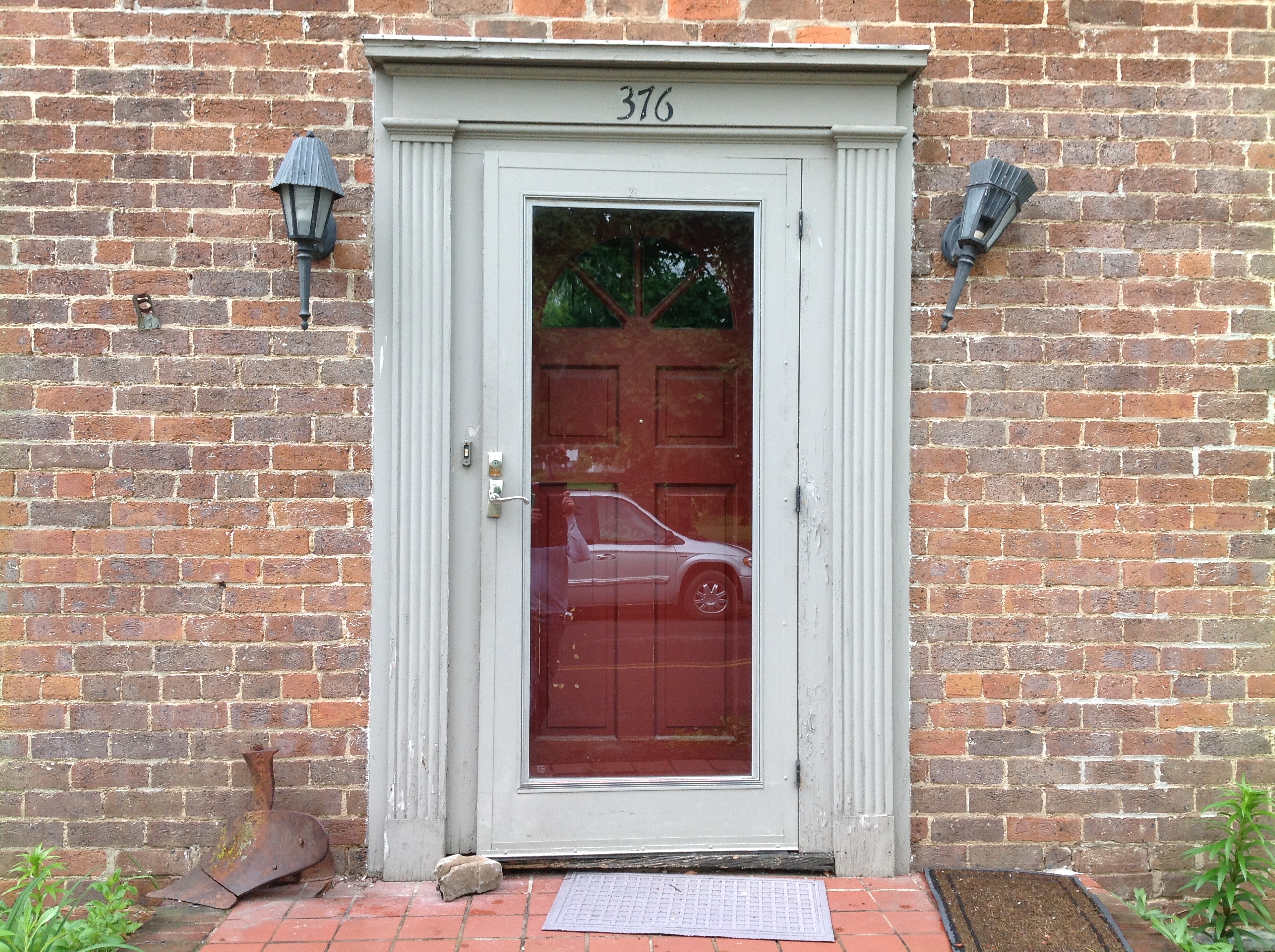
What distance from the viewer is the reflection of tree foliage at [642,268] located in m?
3.26

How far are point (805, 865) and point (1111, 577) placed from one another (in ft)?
4.81

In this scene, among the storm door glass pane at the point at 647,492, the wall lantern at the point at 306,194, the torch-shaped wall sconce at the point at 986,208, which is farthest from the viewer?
the storm door glass pane at the point at 647,492

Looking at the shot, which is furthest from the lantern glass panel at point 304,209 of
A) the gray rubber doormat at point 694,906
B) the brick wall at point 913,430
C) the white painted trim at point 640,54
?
the gray rubber doormat at point 694,906

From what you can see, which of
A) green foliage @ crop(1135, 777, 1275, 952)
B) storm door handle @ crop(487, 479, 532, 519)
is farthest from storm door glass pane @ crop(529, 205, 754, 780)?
green foliage @ crop(1135, 777, 1275, 952)

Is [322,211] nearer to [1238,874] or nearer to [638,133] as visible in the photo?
[638,133]

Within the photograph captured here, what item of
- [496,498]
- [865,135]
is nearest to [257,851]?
[496,498]

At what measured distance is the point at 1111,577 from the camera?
10.7 feet

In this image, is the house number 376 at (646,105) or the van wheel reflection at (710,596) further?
the van wheel reflection at (710,596)

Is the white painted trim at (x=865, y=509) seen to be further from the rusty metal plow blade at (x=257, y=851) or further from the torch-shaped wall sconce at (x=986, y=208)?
the rusty metal plow blade at (x=257, y=851)

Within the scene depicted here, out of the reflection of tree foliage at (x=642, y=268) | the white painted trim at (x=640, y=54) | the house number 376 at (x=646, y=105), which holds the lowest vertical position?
the reflection of tree foliage at (x=642, y=268)

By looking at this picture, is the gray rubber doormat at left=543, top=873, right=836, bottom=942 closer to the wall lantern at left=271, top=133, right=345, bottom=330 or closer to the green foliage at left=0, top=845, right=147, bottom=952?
the green foliage at left=0, top=845, right=147, bottom=952

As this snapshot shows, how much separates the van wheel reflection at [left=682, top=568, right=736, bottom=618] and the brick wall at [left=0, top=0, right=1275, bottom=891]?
2.13 ft

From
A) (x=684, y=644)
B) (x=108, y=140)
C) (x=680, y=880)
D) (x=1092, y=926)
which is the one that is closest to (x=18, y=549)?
(x=108, y=140)

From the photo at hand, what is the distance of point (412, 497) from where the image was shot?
313cm
